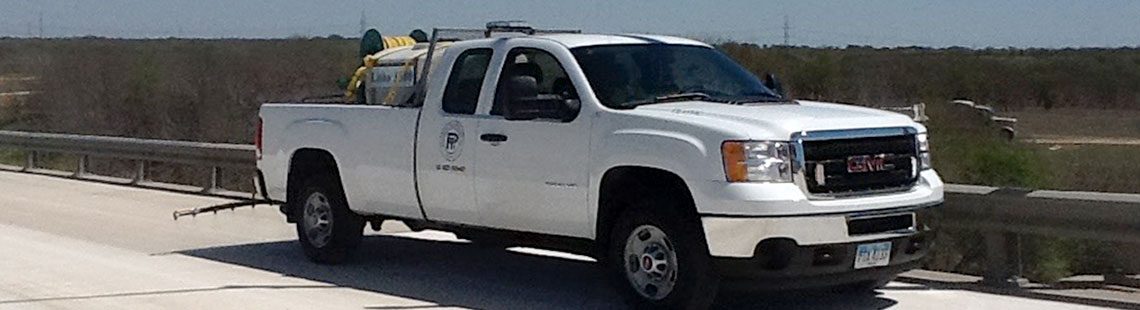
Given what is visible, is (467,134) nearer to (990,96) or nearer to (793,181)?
(793,181)

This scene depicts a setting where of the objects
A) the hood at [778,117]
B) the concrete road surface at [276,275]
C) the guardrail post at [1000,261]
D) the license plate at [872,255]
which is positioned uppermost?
the hood at [778,117]

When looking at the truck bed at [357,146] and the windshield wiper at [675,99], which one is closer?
the windshield wiper at [675,99]

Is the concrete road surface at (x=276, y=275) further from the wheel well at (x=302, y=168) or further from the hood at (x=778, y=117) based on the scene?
the hood at (x=778, y=117)

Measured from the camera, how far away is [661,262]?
9.14m

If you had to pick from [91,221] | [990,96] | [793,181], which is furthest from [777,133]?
[990,96]

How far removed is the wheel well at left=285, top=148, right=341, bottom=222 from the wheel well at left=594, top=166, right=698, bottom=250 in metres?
3.11

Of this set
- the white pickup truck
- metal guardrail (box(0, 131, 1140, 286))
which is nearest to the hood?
the white pickup truck

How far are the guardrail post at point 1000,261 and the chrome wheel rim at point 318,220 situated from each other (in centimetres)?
463

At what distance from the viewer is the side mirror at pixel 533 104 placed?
9.69 meters

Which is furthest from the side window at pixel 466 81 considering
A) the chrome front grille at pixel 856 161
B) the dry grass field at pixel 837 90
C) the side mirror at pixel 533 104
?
the dry grass field at pixel 837 90

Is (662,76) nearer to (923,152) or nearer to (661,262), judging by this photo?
(661,262)

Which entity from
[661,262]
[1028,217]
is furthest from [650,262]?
[1028,217]

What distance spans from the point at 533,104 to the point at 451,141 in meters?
0.99

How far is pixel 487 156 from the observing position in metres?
10.2
